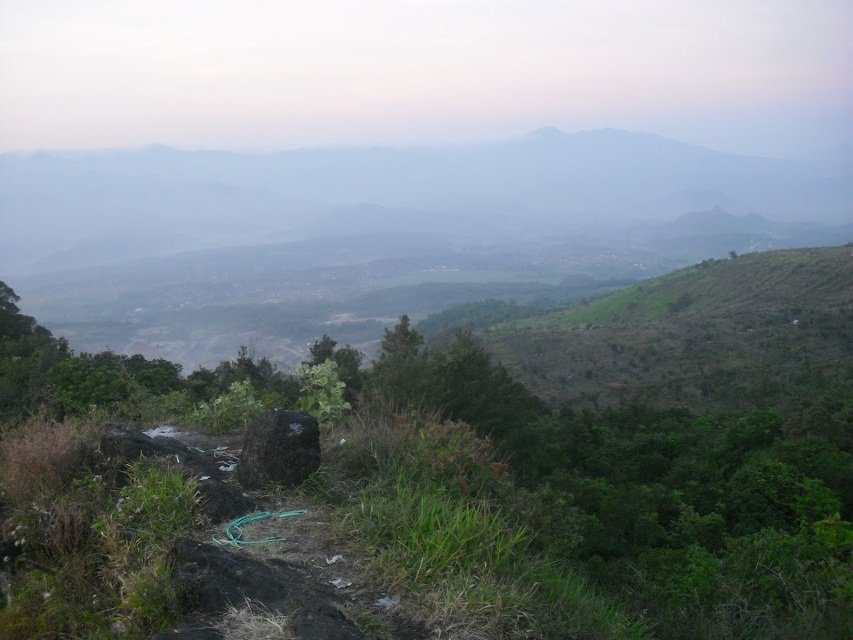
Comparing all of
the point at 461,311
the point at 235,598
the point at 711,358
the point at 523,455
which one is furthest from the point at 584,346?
the point at 235,598

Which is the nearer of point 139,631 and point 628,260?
point 139,631

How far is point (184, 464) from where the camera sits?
4.77 m

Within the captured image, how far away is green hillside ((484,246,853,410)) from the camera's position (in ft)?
87.4

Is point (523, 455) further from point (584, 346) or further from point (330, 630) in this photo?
point (584, 346)

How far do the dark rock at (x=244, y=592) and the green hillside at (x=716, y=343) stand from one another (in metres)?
20.7

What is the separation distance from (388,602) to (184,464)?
2058 millimetres

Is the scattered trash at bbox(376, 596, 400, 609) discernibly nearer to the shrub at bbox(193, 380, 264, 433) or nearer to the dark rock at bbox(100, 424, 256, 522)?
the dark rock at bbox(100, 424, 256, 522)

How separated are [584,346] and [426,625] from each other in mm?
35755

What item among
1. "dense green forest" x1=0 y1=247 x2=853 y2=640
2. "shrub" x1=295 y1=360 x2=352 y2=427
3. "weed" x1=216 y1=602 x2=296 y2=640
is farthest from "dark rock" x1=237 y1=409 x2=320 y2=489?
"weed" x1=216 y1=602 x2=296 y2=640

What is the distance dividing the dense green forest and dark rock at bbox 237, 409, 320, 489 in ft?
0.62

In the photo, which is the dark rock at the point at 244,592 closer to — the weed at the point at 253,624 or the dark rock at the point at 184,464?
the weed at the point at 253,624

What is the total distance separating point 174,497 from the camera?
14.0ft

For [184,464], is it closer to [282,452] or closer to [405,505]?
[282,452]

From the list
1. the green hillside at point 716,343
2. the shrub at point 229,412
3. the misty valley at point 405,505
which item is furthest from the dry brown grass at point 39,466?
the green hillside at point 716,343
